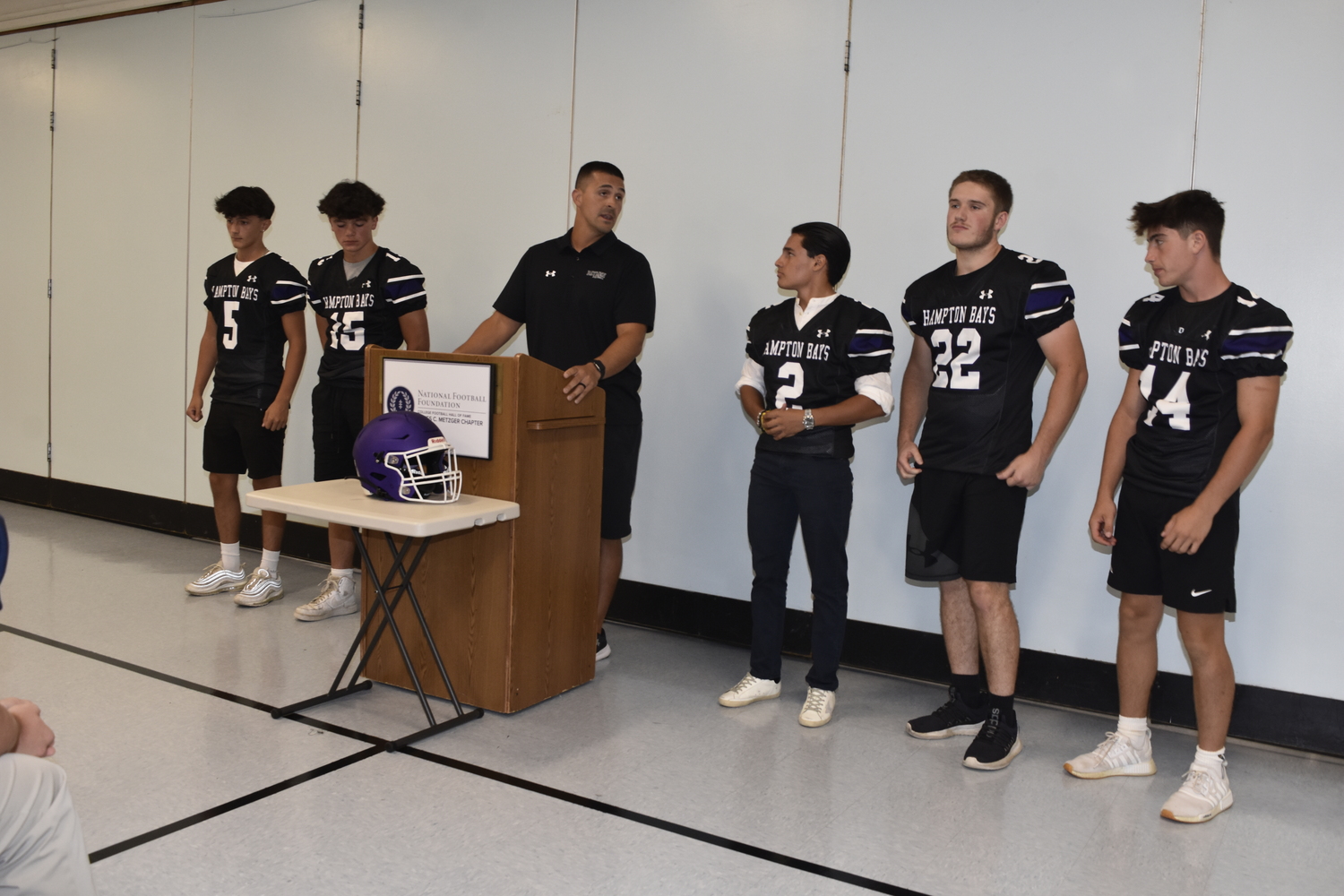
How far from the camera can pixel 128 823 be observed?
99.8 inches

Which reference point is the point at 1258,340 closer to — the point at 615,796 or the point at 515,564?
the point at 615,796

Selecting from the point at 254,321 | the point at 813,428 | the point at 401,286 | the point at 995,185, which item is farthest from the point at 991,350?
the point at 254,321

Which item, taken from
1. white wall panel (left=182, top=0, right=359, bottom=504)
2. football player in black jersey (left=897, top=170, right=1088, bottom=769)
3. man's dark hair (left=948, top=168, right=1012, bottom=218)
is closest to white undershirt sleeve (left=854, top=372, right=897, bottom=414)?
football player in black jersey (left=897, top=170, right=1088, bottom=769)

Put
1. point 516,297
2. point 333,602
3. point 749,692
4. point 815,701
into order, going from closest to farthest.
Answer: point 815,701 → point 749,692 → point 516,297 → point 333,602

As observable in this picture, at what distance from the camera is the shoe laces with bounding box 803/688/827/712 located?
348cm

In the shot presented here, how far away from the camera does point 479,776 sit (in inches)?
114

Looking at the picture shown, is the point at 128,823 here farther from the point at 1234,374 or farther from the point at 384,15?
the point at 384,15

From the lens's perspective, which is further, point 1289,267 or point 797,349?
point 797,349

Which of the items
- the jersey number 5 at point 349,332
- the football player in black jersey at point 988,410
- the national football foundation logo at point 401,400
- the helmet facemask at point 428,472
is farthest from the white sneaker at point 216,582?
the football player in black jersey at point 988,410

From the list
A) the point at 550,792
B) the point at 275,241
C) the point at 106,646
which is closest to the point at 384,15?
the point at 275,241

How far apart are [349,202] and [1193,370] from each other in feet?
10.5

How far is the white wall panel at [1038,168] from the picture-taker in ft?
11.8

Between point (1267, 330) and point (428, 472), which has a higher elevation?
point (1267, 330)

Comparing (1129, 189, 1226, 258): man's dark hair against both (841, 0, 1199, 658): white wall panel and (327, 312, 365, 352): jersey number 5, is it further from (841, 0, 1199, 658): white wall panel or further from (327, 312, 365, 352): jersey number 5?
(327, 312, 365, 352): jersey number 5
